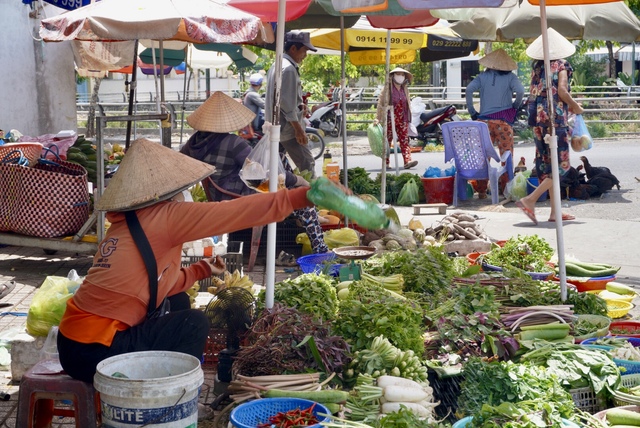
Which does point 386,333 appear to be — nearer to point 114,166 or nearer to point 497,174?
point 114,166

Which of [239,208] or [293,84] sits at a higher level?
[293,84]

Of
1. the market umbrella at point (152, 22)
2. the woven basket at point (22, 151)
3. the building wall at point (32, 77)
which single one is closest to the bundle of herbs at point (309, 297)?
the market umbrella at point (152, 22)

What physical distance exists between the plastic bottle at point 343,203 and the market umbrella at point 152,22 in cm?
337

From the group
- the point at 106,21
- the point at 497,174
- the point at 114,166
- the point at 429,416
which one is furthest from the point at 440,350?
the point at 497,174

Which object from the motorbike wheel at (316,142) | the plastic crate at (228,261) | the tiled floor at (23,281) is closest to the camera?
the tiled floor at (23,281)

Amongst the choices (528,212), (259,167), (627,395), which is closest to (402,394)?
(627,395)

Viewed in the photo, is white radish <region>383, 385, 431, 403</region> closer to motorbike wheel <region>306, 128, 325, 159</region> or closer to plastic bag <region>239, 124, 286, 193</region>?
plastic bag <region>239, 124, 286, 193</region>

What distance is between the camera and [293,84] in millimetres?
8859

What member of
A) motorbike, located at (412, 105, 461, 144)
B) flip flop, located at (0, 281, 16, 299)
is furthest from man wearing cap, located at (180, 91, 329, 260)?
motorbike, located at (412, 105, 461, 144)

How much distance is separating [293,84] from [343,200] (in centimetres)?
525

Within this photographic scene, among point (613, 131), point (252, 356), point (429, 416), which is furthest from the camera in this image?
point (613, 131)

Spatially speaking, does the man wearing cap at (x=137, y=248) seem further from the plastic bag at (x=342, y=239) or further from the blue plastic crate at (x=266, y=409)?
the plastic bag at (x=342, y=239)

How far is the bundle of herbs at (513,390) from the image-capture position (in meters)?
3.91

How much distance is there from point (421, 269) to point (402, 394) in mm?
2225
